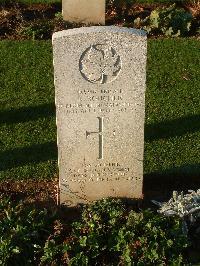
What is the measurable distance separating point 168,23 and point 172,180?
4.62 meters

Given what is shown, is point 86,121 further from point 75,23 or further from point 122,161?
point 75,23

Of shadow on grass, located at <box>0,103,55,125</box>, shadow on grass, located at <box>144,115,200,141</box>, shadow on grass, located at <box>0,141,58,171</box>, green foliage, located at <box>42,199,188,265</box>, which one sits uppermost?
shadow on grass, located at <box>0,103,55,125</box>

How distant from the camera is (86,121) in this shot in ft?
19.9

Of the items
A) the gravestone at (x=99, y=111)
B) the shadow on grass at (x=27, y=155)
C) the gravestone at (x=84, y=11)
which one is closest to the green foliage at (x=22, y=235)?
the gravestone at (x=99, y=111)

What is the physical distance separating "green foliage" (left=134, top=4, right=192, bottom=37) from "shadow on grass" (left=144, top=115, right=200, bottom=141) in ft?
9.70

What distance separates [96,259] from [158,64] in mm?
4866

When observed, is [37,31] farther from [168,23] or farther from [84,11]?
[168,23]

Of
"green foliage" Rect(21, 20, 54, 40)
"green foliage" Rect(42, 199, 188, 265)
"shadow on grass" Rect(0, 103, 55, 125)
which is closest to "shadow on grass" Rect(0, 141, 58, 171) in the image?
"shadow on grass" Rect(0, 103, 55, 125)

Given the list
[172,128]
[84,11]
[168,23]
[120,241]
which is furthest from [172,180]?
[84,11]

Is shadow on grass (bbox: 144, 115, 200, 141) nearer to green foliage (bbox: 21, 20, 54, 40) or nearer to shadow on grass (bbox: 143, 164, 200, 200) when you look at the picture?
shadow on grass (bbox: 143, 164, 200, 200)

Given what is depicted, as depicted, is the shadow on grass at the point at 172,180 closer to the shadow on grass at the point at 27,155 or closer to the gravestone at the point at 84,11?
the shadow on grass at the point at 27,155

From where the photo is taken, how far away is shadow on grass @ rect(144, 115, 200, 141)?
26.3 feet

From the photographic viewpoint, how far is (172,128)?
818 centimetres

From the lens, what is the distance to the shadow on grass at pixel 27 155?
297 inches
